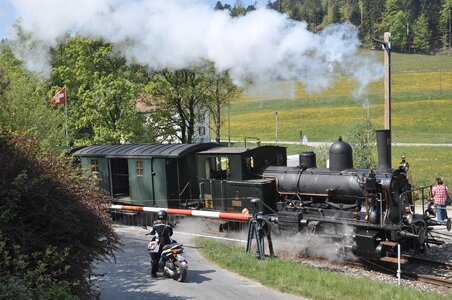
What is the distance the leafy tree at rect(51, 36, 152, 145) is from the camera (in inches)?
976

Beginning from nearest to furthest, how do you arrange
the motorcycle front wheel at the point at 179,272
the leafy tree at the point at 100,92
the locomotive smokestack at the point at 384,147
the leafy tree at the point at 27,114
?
1. the motorcycle front wheel at the point at 179,272
2. the locomotive smokestack at the point at 384,147
3. the leafy tree at the point at 27,114
4. the leafy tree at the point at 100,92

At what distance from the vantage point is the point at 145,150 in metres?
16.6

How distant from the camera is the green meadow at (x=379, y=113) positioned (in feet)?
158

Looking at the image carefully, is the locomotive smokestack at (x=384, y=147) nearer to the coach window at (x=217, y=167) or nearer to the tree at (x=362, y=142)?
the coach window at (x=217, y=167)

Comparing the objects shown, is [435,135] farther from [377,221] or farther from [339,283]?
[339,283]

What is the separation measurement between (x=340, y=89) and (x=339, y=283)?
242 ft

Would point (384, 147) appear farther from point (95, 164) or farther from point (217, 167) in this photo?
point (95, 164)

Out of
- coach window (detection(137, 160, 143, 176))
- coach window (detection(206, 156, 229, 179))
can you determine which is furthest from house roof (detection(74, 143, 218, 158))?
coach window (detection(206, 156, 229, 179))

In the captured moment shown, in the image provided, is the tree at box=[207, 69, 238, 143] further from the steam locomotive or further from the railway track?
the railway track

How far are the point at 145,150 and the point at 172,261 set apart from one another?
7968mm

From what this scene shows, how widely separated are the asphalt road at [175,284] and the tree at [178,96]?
15.6 meters

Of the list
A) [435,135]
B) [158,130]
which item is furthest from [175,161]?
[435,135]

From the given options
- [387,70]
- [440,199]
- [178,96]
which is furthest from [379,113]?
[387,70]

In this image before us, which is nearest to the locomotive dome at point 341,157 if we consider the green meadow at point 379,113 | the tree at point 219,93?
the tree at point 219,93
